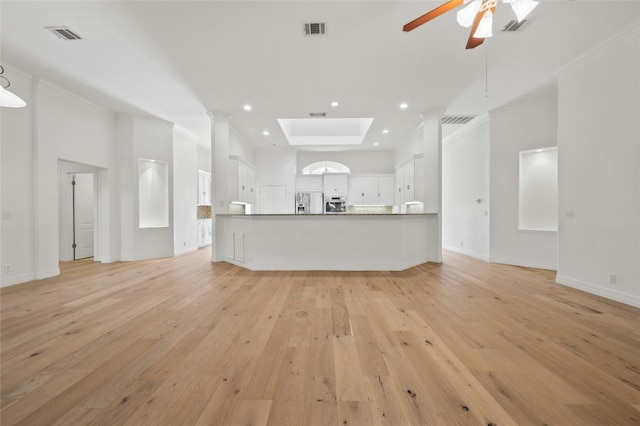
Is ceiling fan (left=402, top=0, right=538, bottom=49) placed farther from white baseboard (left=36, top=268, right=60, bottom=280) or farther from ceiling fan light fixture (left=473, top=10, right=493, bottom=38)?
white baseboard (left=36, top=268, right=60, bottom=280)

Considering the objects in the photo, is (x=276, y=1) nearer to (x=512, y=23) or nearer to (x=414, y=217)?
(x=512, y=23)

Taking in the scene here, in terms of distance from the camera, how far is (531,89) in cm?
479

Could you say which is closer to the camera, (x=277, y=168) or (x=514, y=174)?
(x=514, y=174)

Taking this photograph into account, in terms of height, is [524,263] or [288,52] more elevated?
[288,52]

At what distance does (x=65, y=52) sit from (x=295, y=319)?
4878mm

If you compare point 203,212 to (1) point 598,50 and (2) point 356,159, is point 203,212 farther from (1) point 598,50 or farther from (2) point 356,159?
(1) point 598,50

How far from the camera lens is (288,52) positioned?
3.61m

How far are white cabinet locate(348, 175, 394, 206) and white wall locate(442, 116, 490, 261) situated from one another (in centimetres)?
196

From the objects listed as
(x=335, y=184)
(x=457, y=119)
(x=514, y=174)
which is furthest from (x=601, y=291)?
(x=335, y=184)

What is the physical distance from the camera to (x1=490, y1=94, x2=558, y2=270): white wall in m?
5.12

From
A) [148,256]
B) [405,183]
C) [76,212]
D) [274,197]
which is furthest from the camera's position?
[274,197]

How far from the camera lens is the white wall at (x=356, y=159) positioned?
9.52 m

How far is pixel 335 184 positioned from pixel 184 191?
4.87 metres

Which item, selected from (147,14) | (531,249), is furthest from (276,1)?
(531,249)
